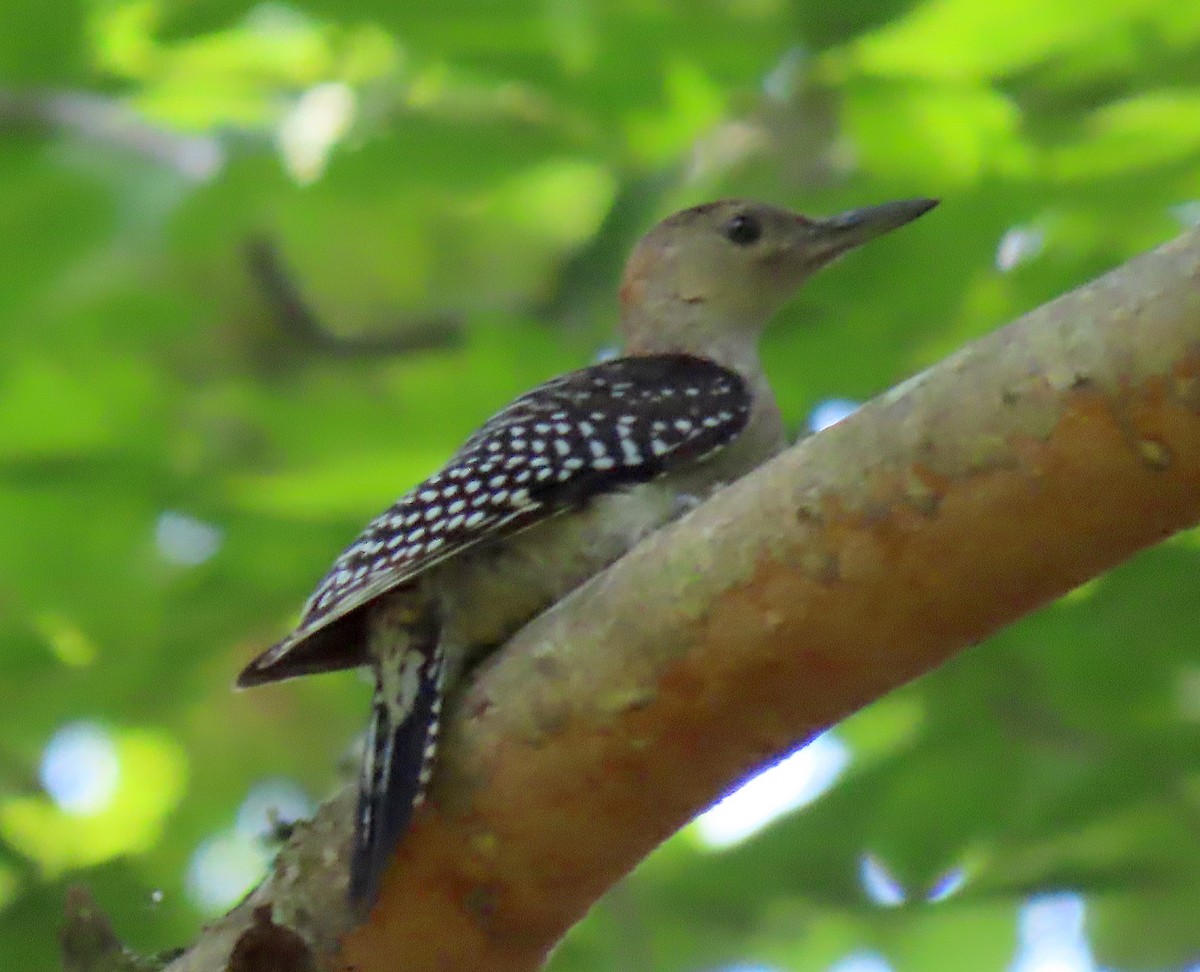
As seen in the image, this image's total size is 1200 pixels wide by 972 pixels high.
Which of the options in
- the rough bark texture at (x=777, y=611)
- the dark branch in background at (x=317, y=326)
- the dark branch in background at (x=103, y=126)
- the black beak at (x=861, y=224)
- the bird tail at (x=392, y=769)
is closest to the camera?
the rough bark texture at (x=777, y=611)

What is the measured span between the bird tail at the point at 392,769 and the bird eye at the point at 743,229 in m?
2.38

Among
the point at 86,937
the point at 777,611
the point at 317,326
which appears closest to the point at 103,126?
the point at 317,326

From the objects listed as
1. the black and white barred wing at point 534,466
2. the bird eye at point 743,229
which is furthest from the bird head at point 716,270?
the black and white barred wing at point 534,466

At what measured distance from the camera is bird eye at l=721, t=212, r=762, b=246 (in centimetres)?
538

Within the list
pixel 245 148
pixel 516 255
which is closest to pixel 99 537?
pixel 245 148

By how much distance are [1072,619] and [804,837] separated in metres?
0.79

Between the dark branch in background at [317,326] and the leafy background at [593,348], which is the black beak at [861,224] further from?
the dark branch in background at [317,326]

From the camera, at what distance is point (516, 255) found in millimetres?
6227

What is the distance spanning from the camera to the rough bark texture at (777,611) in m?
2.38

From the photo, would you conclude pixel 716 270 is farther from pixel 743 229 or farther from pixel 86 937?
pixel 86 937

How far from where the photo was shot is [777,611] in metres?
2.65

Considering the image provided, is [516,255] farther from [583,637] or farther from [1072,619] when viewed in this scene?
[583,637]

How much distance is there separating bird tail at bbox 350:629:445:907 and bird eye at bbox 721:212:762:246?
2.38m

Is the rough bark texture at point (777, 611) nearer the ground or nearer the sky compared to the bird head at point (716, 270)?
nearer the ground
